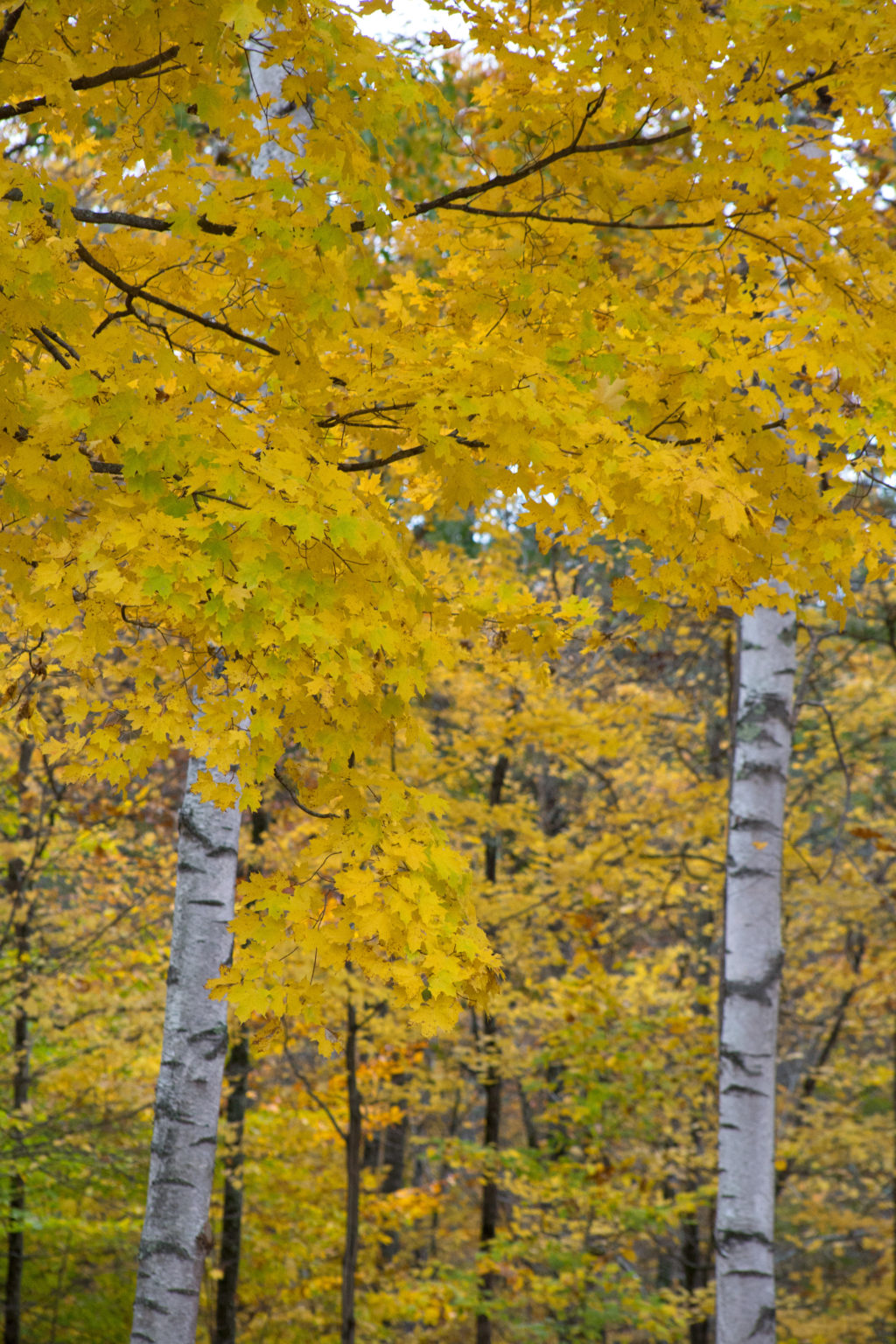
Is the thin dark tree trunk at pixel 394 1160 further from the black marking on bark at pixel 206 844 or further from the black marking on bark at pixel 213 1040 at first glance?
the black marking on bark at pixel 206 844

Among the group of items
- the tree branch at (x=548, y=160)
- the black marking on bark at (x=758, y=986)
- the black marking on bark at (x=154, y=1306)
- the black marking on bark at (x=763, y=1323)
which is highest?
the tree branch at (x=548, y=160)

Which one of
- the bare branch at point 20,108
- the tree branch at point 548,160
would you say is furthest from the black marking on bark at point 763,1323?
the bare branch at point 20,108

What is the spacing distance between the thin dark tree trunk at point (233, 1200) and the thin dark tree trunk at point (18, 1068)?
1.36 m

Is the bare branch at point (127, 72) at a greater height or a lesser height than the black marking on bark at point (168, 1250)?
greater

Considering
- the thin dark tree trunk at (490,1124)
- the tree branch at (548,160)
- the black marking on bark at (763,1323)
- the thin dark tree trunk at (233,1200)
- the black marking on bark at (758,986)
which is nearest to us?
the tree branch at (548,160)

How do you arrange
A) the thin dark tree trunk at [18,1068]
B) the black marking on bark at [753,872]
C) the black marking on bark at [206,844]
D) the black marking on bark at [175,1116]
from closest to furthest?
the black marking on bark at [175,1116] < the black marking on bark at [206,844] < the black marking on bark at [753,872] < the thin dark tree trunk at [18,1068]

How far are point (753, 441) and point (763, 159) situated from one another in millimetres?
625

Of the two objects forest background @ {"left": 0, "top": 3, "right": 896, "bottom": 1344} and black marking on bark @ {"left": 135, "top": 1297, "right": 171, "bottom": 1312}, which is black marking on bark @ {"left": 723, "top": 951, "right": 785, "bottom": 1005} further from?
black marking on bark @ {"left": 135, "top": 1297, "right": 171, "bottom": 1312}

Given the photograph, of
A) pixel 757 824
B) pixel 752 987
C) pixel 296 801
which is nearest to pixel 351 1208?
pixel 752 987

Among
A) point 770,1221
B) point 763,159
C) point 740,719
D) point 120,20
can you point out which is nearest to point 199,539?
point 120,20

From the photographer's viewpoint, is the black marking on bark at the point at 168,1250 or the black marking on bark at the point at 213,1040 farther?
the black marking on bark at the point at 213,1040

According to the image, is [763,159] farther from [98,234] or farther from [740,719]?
[740,719]

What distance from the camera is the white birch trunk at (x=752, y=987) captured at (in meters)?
3.68

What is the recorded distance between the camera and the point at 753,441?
2.45 meters
